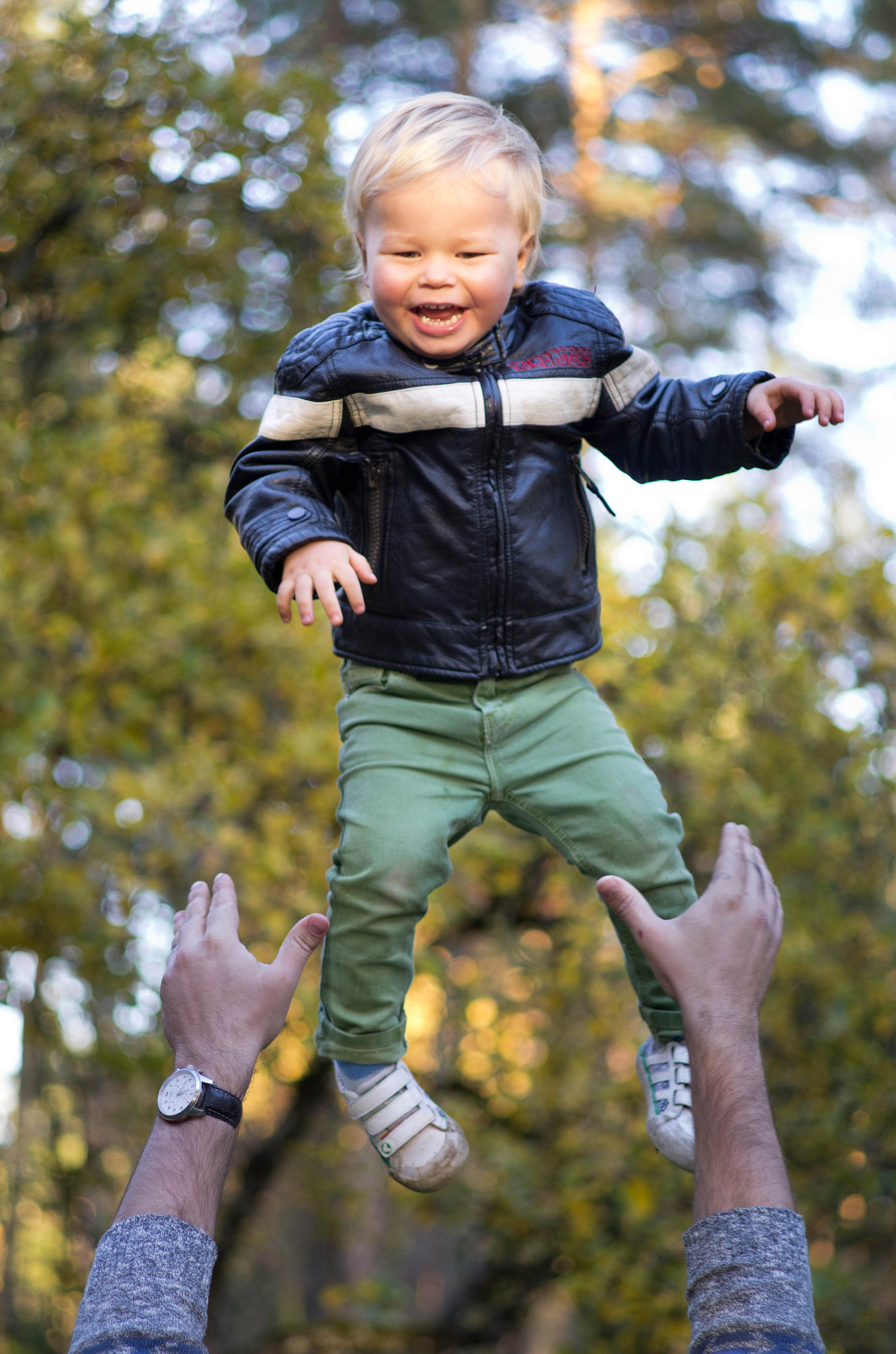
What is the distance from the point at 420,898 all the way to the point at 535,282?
38.4 inches

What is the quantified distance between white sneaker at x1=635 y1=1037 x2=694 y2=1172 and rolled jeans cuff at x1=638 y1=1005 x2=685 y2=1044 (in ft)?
0.03

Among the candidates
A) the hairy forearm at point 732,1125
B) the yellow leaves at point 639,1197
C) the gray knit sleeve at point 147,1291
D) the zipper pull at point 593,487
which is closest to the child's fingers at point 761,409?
the zipper pull at point 593,487

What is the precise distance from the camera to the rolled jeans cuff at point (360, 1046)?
5.79ft

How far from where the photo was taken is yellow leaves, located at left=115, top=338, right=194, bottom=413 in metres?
4.16

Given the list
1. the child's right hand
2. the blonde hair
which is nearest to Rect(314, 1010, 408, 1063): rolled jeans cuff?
the child's right hand

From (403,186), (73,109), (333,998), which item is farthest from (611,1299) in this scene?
(73,109)

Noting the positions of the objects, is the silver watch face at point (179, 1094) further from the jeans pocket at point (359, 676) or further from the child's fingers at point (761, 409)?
the child's fingers at point (761, 409)

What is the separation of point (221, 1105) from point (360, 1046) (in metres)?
0.32

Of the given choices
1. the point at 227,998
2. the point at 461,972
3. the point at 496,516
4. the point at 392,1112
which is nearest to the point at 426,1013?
the point at 461,972

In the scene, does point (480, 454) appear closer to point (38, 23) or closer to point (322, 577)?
point (322, 577)

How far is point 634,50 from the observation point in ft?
33.9

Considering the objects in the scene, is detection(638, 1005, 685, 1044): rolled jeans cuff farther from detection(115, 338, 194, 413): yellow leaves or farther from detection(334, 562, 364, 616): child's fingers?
detection(115, 338, 194, 413): yellow leaves

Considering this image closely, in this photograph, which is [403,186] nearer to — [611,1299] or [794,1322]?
[794,1322]

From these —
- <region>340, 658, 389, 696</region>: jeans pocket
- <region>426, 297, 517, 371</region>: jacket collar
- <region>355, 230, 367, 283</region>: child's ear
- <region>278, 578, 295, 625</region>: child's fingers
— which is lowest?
<region>340, 658, 389, 696</region>: jeans pocket
